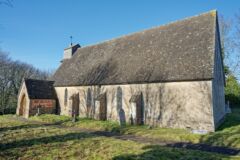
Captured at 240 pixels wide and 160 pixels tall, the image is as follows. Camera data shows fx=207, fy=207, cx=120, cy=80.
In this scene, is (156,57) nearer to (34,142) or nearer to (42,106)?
(34,142)

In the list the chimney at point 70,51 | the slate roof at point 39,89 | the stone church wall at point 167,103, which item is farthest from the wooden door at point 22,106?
the stone church wall at point 167,103

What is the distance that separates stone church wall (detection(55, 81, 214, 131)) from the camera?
16.2m

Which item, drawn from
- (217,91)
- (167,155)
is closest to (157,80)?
(217,91)

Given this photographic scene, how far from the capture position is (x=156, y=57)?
20.7 m

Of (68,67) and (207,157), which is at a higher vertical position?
(68,67)

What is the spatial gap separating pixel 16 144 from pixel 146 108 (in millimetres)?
11604

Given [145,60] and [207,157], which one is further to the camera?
[145,60]

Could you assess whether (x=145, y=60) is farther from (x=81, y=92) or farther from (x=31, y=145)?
(x=31, y=145)

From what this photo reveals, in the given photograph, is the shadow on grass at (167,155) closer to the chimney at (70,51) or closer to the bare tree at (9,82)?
the chimney at (70,51)

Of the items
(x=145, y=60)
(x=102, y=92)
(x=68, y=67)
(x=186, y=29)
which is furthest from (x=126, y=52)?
(x=68, y=67)

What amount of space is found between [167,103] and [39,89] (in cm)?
1962

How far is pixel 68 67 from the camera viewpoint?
32812 millimetres

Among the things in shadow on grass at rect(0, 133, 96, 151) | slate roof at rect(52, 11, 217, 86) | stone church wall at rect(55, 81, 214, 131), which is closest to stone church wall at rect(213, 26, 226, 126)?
stone church wall at rect(55, 81, 214, 131)

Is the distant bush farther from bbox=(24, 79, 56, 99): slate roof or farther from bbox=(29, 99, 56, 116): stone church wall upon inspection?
bbox=(24, 79, 56, 99): slate roof
